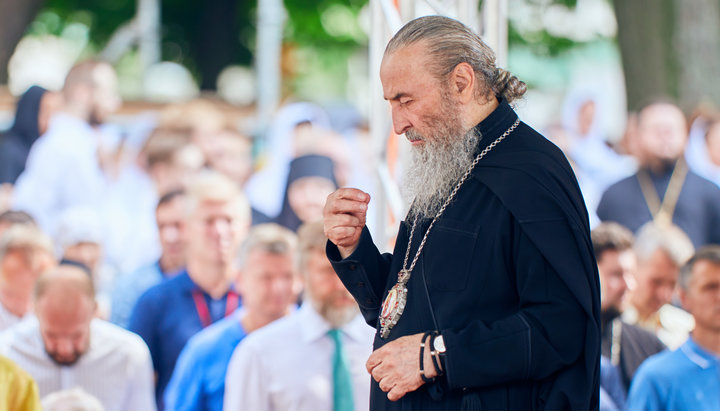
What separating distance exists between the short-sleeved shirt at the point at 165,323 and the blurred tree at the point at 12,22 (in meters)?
7.27

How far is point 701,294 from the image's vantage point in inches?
167

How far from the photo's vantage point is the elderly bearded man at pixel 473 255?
2.05 metres

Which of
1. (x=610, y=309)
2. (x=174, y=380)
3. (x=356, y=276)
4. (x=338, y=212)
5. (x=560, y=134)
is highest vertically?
(x=560, y=134)

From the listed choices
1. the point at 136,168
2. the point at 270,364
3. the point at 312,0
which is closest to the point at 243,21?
the point at 312,0

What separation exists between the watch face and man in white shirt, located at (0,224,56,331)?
3.37 meters

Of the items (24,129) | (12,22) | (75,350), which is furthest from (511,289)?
(12,22)

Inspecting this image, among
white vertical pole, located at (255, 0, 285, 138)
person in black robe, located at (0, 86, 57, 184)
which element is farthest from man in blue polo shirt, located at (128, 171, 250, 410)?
white vertical pole, located at (255, 0, 285, 138)

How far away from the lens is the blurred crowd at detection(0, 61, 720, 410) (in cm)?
416

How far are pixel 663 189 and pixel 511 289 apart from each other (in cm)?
473

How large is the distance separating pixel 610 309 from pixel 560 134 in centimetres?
527

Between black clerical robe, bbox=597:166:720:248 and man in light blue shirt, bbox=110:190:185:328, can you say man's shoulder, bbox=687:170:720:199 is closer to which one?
black clerical robe, bbox=597:166:720:248

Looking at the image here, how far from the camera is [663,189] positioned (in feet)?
21.4

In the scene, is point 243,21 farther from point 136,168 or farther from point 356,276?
point 356,276

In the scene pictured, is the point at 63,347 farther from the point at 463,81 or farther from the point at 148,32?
the point at 148,32
